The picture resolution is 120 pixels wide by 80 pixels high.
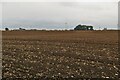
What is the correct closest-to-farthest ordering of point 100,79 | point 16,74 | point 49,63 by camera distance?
1. point 100,79
2. point 16,74
3. point 49,63

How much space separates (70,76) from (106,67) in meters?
4.71

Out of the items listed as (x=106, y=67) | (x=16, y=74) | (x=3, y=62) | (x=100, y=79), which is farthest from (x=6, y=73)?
(x=106, y=67)

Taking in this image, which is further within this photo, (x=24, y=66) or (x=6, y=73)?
(x=24, y=66)

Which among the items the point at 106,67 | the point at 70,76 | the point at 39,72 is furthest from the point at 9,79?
the point at 106,67

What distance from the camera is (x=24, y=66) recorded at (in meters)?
22.5

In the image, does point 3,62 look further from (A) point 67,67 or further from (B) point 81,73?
(B) point 81,73

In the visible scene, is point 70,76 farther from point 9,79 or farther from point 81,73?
point 9,79

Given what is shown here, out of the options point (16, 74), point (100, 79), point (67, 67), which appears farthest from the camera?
point (67, 67)

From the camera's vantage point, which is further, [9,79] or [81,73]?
[81,73]

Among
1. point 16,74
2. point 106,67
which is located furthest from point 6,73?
point 106,67

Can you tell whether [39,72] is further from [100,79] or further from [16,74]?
[100,79]

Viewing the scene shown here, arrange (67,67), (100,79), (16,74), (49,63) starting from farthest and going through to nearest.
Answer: (49,63), (67,67), (16,74), (100,79)

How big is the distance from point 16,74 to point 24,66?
3.16 metres

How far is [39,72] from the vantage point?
20.0 meters
